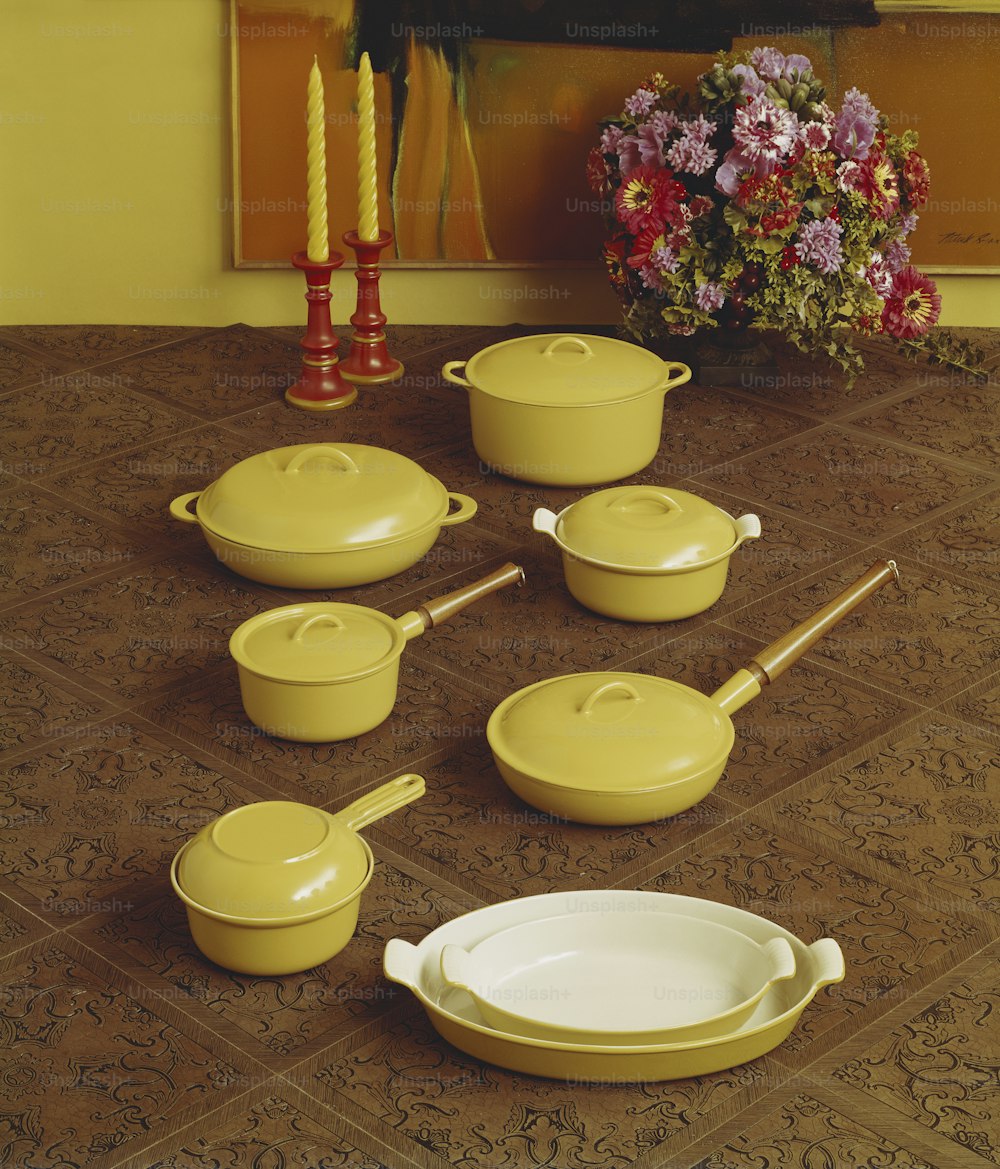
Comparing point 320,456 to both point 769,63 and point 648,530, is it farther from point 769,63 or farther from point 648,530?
point 769,63

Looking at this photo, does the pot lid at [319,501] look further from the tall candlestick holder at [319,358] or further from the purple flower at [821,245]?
the purple flower at [821,245]

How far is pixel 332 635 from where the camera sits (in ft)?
7.22

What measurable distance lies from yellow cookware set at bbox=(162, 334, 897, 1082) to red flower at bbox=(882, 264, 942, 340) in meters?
0.66

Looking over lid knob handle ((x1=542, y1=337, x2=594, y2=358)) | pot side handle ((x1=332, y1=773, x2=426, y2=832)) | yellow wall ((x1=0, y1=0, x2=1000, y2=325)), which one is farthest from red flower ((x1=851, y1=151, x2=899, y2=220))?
pot side handle ((x1=332, y1=773, x2=426, y2=832))

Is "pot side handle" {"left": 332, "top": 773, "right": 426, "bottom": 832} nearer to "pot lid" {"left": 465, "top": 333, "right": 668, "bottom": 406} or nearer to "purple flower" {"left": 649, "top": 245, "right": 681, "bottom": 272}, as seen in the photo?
"pot lid" {"left": 465, "top": 333, "right": 668, "bottom": 406}

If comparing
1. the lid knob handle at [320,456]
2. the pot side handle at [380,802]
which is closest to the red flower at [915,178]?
the lid knob handle at [320,456]

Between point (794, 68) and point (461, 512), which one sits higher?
point (794, 68)

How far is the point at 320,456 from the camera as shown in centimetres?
261

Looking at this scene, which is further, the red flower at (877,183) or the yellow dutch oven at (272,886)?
the red flower at (877,183)

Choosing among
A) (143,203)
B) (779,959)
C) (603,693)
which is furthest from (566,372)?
(779,959)

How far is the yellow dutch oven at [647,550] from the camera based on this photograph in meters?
2.46

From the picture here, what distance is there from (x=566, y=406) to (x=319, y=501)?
20.4 inches

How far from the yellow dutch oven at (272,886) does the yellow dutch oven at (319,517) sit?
0.76 metres

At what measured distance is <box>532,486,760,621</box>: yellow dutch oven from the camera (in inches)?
96.7
